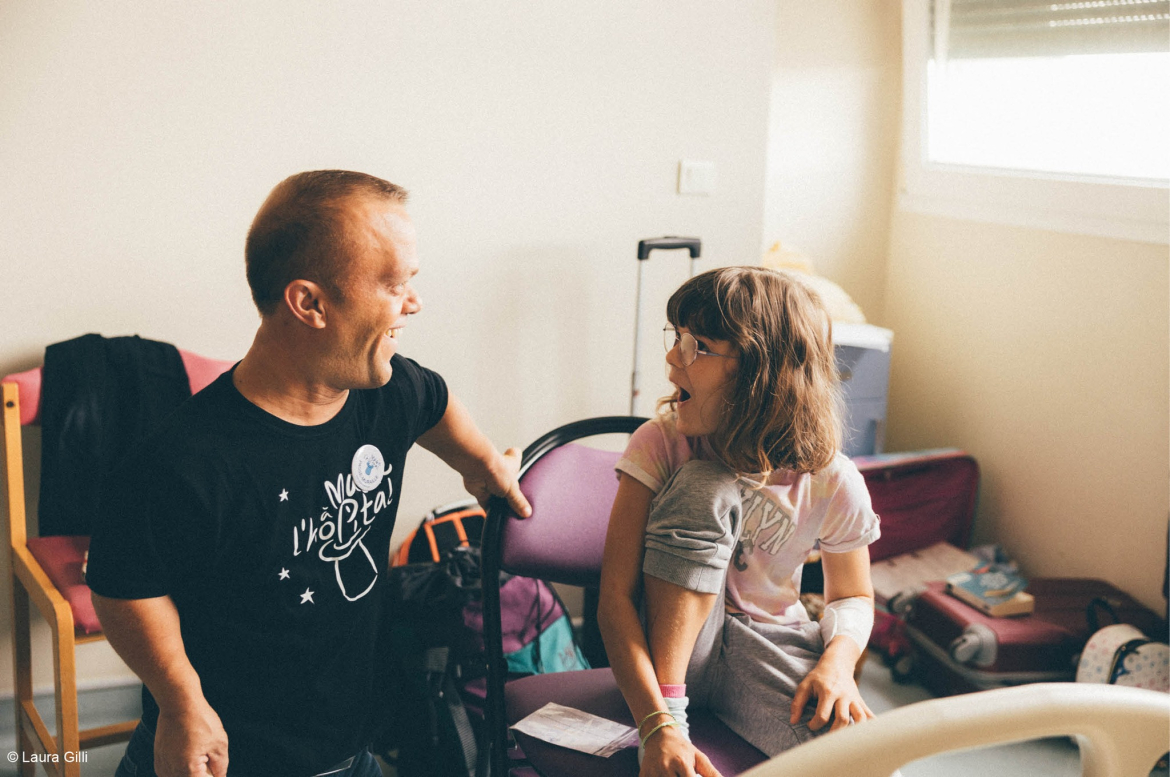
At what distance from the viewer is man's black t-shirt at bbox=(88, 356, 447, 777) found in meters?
1.05

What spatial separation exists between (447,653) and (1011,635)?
1.45 meters

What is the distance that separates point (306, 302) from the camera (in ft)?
3.67

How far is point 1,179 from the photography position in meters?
1.86

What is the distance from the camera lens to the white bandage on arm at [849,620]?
136 cm

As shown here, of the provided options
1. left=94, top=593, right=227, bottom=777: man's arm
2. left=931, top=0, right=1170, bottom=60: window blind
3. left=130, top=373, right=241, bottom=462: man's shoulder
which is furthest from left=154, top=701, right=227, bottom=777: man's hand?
left=931, top=0, right=1170, bottom=60: window blind

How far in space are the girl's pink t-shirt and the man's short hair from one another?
53 cm

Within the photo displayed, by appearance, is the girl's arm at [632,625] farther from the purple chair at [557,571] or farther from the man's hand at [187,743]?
the man's hand at [187,743]

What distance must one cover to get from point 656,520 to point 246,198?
1.28 meters

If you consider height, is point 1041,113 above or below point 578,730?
above

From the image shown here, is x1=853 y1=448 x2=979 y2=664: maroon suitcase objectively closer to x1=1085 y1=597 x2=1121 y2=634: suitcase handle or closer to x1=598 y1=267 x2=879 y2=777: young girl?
x1=1085 y1=597 x2=1121 y2=634: suitcase handle

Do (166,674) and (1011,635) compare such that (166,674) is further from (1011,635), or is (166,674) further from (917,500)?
(917,500)

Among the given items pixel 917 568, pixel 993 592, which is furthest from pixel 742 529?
pixel 917 568

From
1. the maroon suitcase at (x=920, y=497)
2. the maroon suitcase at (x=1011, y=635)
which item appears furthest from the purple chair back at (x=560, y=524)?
the maroon suitcase at (x=920, y=497)

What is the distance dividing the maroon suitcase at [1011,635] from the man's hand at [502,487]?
1.47m
